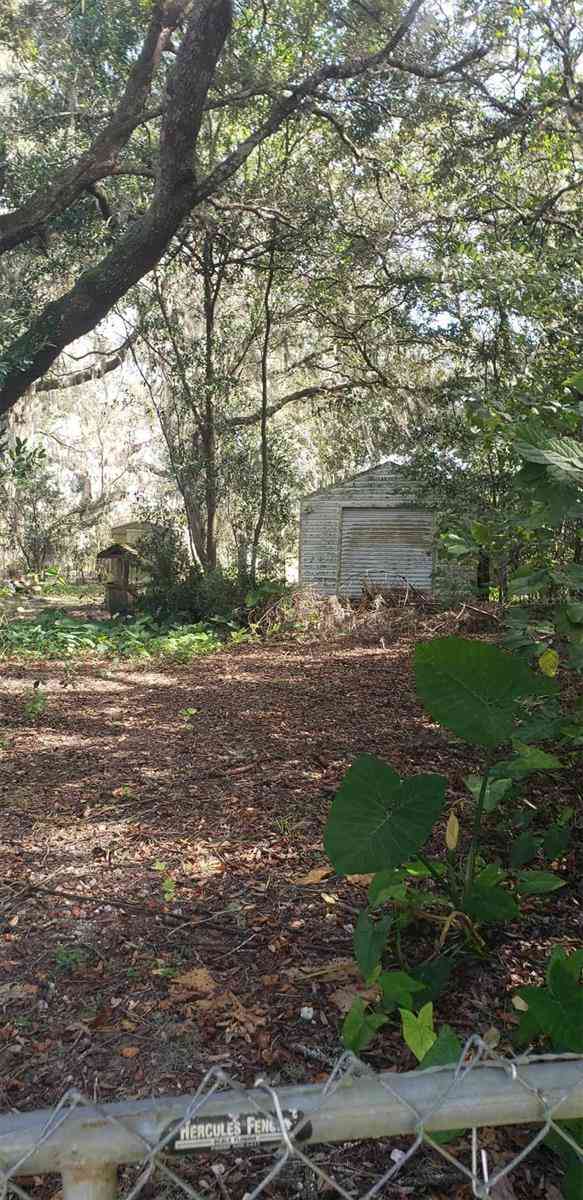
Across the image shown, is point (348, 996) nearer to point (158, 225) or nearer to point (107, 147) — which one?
point (158, 225)

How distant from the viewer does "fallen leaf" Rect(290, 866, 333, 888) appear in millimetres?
3135

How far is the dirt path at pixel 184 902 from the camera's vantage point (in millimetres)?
2188

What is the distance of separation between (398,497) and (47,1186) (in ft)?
44.0

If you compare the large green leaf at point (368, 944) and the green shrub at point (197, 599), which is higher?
the green shrub at point (197, 599)

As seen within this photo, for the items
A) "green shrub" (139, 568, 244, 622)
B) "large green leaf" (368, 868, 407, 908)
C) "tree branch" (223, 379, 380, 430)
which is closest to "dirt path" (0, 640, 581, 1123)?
"large green leaf" (368, 868, 407, 908)

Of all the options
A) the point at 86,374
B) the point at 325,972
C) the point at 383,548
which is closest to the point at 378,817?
the point at 325,972

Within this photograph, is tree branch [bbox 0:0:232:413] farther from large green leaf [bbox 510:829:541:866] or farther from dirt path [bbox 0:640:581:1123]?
large green leaf [bbox 510:829:541:866]

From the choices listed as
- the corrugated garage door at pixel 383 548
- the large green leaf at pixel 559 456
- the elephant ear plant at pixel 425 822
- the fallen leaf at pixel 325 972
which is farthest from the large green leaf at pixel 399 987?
the corrugated garage door at pixel 383 548

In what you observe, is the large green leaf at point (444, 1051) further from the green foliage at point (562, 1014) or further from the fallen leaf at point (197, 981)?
the fallen leaf at point (197, 981)

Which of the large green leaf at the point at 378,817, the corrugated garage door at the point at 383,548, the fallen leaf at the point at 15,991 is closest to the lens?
the large green leaf at the point at 378,817

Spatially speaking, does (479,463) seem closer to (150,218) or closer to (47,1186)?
(150,218)

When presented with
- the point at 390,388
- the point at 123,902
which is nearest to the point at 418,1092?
the point at 123,902

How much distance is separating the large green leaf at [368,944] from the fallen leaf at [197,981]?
Result: 0.57 meters

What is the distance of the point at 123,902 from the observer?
3.04 metres
